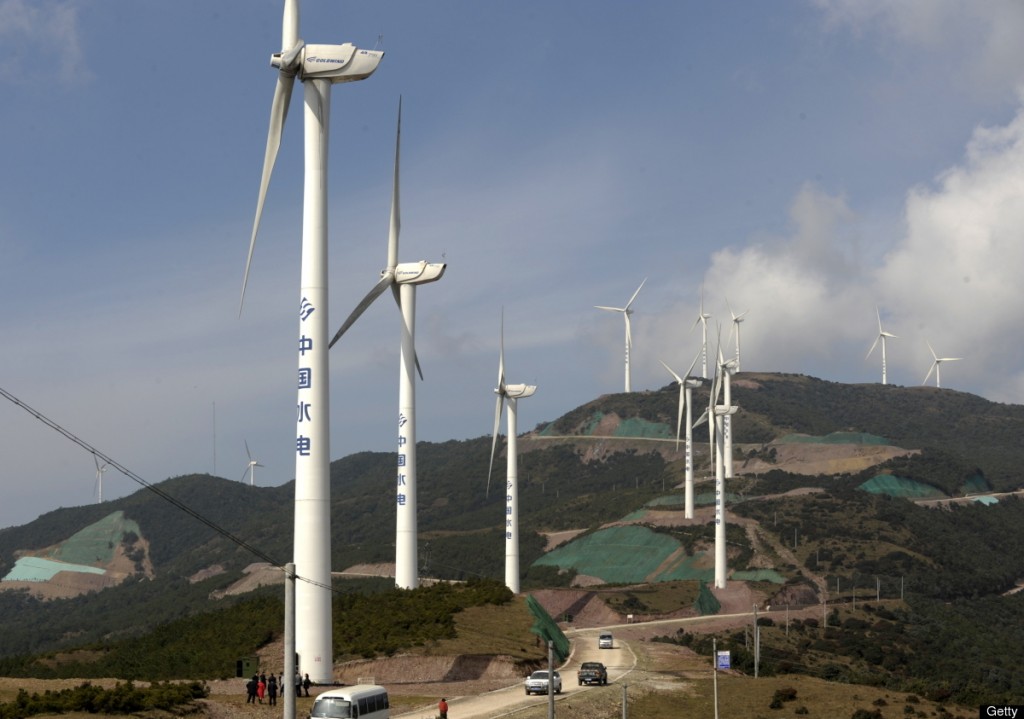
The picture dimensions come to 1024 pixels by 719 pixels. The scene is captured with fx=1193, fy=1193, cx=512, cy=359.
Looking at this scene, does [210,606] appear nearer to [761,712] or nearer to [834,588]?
[834,588]

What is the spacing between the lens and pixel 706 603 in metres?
141

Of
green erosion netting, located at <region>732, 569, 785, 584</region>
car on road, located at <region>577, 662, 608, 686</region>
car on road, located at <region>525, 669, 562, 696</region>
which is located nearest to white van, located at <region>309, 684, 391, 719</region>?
car on road, located at <region>525, 669, 562, 696</region>

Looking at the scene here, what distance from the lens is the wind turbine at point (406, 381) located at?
288 ft

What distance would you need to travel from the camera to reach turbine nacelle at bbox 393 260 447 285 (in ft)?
295

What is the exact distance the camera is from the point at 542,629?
8350cm

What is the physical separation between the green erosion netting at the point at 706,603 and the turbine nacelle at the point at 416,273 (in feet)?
217

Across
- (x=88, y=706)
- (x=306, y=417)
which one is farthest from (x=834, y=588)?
(x=88, y=706)

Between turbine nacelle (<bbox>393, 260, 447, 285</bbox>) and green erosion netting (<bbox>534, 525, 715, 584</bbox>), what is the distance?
285 feet

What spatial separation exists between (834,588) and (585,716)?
9944 centimetres

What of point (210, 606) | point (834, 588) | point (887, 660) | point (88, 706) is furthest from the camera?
point (210, 606)

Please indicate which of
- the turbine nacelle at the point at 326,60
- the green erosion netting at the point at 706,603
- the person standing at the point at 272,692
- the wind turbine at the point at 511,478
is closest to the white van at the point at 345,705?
the person standing at the point at 272,692

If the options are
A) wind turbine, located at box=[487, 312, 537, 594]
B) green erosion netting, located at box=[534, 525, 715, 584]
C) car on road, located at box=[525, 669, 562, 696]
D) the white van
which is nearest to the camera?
the white van

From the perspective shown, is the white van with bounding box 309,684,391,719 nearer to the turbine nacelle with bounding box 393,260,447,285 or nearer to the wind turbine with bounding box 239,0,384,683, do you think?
the wind turbine with bounding box 239,0,384,683

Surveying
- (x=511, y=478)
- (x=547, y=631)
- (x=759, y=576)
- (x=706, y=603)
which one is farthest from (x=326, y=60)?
(x=759, y=576)
